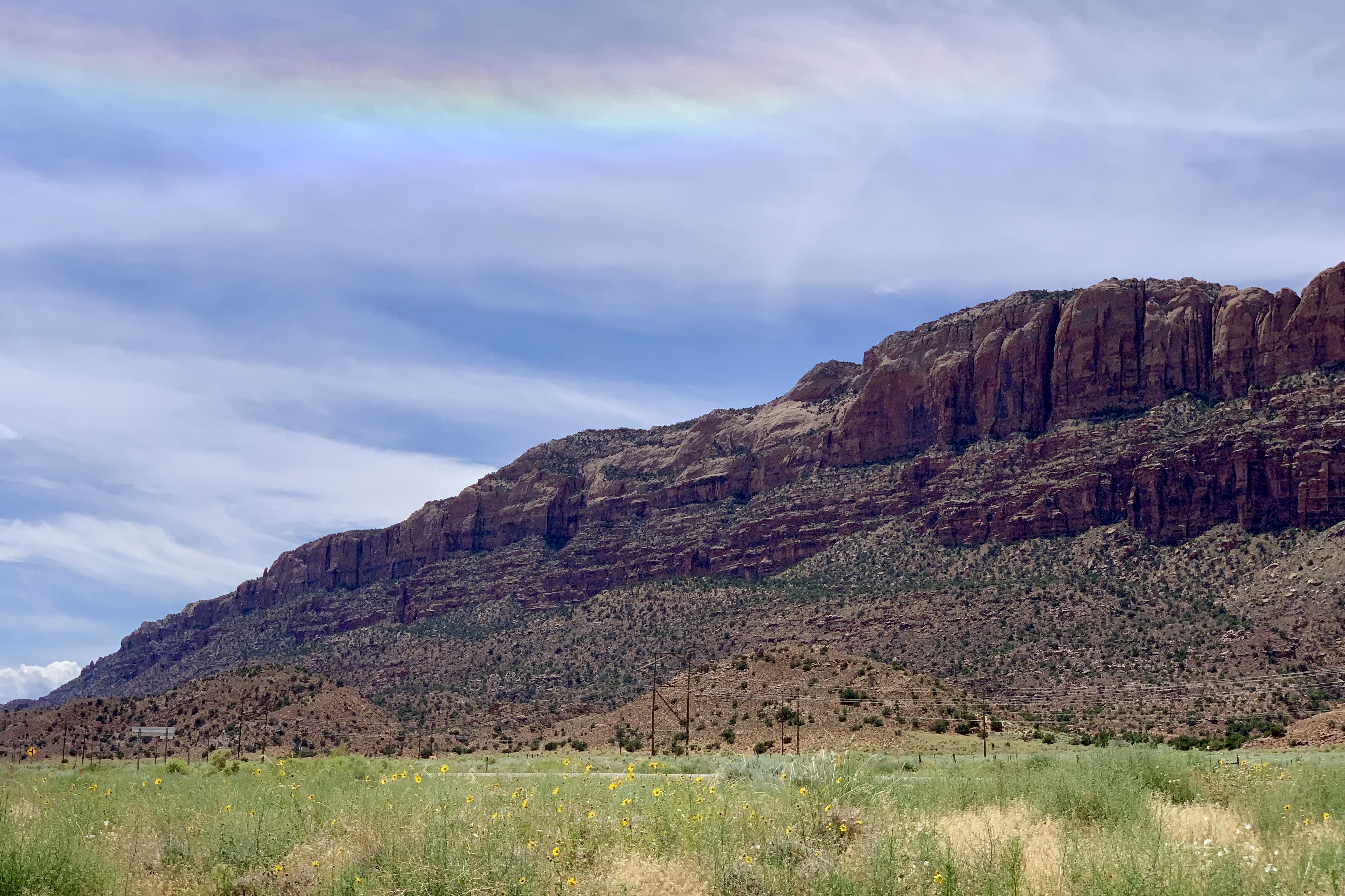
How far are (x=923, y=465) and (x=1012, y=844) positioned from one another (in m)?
116

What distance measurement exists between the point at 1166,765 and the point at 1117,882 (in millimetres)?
10211

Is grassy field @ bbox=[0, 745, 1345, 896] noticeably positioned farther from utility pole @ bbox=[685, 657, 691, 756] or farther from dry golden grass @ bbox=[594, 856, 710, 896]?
utility pole @ bbox=[685, 657, 691, 756]

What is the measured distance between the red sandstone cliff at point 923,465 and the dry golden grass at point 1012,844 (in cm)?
8530

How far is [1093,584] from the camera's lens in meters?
85.0

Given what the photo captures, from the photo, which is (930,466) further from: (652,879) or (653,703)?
(652,879)

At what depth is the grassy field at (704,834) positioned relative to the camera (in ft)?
40.3

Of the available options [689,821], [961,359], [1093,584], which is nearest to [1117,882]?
[689,821]

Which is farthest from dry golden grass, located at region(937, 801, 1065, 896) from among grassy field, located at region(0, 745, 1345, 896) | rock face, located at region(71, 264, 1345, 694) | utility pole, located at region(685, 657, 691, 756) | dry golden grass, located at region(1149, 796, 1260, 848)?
rock face, located at region(71, 264, 1345, 694)

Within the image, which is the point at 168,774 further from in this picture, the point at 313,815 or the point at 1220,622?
the point at 1220,622

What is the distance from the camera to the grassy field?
40.3 ft

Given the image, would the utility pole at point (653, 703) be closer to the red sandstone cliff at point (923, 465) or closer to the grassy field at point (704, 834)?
the grassy field at point (704, 834)

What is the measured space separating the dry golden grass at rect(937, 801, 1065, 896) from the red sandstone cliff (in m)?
85.3

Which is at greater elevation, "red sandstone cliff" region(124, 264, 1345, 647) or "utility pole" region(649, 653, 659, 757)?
"red sandstone cliff" region(124, 264, 1345, 647)

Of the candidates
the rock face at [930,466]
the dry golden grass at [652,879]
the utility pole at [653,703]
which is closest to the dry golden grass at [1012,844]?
the dry golden grass at [652,879]
